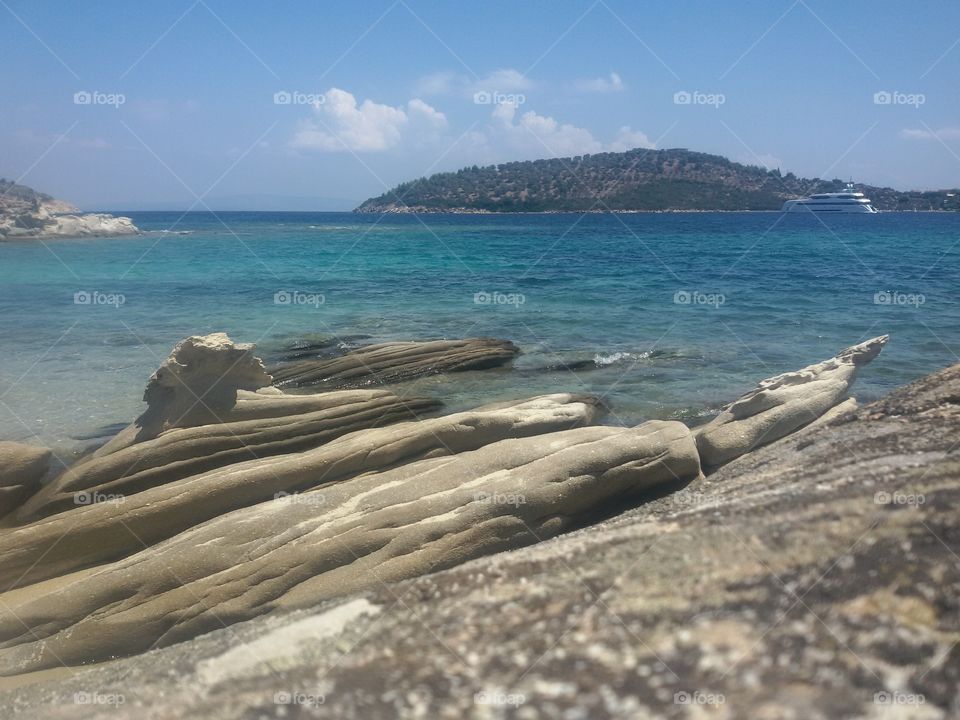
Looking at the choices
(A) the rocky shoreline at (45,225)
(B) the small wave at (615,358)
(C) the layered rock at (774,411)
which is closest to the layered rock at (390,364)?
(B) the small wave at (615,358)

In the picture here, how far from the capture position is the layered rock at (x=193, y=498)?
652 cm

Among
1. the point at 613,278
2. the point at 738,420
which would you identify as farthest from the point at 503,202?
the point at 738,420

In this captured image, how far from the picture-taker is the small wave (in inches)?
589

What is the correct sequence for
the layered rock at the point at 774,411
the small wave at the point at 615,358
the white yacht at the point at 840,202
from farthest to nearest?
1. the white yacht at the point at 840,202
2. the small wave at the point at 615,358
3. the layered rock at the point at 774,411

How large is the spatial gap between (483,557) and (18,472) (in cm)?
555

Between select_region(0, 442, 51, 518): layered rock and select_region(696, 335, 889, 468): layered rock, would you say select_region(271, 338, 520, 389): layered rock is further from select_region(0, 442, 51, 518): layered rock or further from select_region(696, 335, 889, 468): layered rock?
select_region(696, 335, 889, 468): layered rock

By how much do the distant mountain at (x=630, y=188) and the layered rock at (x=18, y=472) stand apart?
104 m

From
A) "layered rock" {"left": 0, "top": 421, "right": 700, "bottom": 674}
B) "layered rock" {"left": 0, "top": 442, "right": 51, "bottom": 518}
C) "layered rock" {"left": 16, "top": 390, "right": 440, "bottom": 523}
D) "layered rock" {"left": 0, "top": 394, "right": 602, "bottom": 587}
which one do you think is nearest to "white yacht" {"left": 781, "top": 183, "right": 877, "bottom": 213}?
"layered rock" {"left": 16, "top": 390, "right": 440, "bottom": 523}

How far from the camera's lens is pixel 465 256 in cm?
4322

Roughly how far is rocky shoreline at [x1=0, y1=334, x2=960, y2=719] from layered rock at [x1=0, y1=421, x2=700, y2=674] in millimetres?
21

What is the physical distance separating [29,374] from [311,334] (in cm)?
652

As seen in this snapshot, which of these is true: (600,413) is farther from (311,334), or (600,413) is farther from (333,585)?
(311,334)

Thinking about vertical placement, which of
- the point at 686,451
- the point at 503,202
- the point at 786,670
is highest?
the point at 503,202

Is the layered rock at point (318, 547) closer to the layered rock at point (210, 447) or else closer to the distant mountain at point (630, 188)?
the layered rock at point (210, 447)
